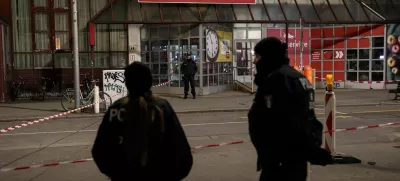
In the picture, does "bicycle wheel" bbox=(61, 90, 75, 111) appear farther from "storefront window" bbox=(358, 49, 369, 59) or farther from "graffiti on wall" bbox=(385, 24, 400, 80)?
"graffiti on wall" bbox=(385, 24, 400, 80)

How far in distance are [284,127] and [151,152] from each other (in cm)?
95

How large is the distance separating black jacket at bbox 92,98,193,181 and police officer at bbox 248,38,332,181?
2.04 ft

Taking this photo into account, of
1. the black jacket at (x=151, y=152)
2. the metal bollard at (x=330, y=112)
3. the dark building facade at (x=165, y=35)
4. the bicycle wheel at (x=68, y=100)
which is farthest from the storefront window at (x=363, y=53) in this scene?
the black jacket at (x=151, y=152)

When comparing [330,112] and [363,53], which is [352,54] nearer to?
[363,53]

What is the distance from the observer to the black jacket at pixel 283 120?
3088 mm

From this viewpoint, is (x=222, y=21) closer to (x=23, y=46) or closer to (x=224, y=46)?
(x=224, y=46)

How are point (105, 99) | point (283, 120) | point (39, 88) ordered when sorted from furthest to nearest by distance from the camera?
1. point (39, 88)
2. point (105, 99)
3. point (283, 120)

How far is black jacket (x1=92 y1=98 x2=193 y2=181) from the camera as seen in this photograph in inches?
110

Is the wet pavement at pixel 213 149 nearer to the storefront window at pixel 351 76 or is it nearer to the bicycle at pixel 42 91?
the bicycle at pixel 42 91

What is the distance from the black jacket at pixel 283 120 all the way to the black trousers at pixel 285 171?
45 mm

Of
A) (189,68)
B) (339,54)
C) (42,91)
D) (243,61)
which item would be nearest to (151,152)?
(189,68)

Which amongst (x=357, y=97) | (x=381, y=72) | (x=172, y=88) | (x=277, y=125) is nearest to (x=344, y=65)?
(x=381, y=72)

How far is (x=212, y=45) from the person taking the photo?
1992 cm

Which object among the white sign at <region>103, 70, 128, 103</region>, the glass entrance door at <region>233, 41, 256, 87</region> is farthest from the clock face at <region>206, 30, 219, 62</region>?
the white sign at <region>103, 70, 128, 103</region>
